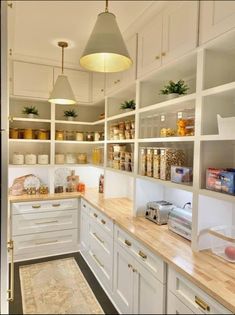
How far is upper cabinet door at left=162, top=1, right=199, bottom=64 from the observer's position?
5.22 ft

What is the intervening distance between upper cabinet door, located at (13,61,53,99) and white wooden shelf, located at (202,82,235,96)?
8.47 feet

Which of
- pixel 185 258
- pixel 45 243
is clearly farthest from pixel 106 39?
pixel 45 243

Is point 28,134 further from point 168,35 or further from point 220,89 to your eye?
point 220,89

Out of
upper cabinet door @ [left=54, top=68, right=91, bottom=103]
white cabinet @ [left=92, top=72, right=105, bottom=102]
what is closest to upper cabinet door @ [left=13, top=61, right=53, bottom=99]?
upper cabinet door @ [left=54, top=68, right=91, bottom=103]

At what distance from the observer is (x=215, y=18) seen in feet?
4.67

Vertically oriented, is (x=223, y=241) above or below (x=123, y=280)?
above

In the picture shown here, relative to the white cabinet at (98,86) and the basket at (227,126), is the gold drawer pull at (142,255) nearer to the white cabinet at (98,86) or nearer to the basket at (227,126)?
the basket at (227,126)

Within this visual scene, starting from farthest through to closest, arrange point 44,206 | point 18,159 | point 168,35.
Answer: point 18,159 < point 44,206 < point 168,35

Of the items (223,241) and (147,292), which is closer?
(223,241)

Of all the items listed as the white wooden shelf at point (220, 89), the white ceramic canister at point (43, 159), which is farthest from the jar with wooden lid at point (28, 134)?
the white wooden shelf at point (220, 89)

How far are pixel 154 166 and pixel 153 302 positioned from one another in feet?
3.46

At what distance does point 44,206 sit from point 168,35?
8.58ft


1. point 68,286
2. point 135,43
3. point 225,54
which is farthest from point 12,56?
point 68,286

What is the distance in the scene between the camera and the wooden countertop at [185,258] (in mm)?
1181
